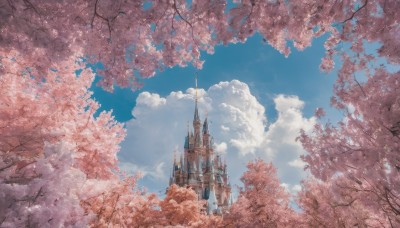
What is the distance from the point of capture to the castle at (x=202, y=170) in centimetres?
6294

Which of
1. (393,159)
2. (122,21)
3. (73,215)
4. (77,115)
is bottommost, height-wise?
(73,215)

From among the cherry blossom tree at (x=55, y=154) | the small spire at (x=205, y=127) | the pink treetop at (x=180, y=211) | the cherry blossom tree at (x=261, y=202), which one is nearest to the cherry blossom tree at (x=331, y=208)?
the cherry blossom tree at (x=261, y=202)

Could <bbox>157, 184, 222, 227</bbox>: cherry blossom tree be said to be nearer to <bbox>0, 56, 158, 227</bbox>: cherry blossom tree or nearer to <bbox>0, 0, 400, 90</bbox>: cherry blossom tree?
<bbox>0, 56, 158, 227</bbox>: cherry blossom tree

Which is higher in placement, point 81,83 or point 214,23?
point 81,83

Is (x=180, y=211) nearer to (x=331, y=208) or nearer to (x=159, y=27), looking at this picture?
(x=331, y=208)

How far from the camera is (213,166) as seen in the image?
6919 centimetres

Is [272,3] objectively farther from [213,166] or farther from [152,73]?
[213,166]

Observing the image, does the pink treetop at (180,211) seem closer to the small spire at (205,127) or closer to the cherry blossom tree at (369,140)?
the cherry blossom tree at (369,140)

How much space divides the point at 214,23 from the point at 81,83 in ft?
18.5

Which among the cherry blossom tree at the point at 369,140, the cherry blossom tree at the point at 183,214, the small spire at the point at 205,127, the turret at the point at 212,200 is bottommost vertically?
the cherry blossom tree at the point at 369,140

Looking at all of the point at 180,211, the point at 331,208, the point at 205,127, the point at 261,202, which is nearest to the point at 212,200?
the point at 205,127

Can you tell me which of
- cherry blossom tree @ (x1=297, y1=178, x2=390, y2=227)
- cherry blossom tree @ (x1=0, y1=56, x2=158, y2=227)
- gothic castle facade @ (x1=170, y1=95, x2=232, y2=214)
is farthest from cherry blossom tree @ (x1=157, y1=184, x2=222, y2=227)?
gothic castle facade @ (x1=170, y1=95, x2=232, y2=214)

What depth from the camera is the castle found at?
62938 millimetres

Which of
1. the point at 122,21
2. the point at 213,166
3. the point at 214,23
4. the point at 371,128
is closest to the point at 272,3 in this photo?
the point at 214,23
